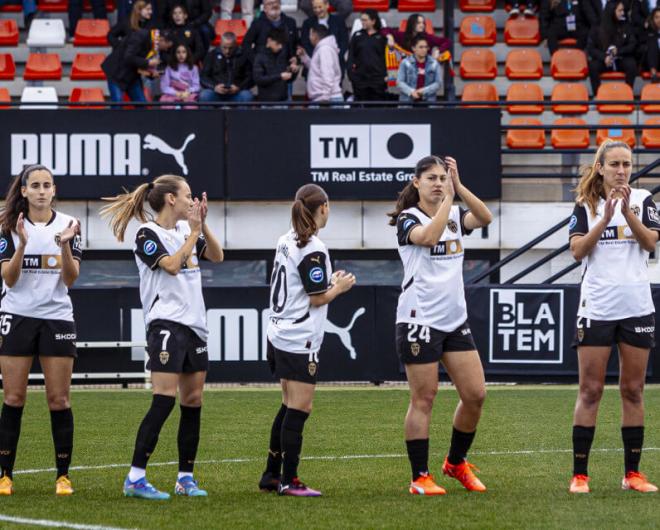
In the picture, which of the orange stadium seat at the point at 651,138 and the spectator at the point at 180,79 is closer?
the spectator at the point at 180,79

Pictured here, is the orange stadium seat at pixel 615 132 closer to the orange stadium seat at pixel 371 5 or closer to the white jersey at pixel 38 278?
the orange stadium seat at pixel 371 5

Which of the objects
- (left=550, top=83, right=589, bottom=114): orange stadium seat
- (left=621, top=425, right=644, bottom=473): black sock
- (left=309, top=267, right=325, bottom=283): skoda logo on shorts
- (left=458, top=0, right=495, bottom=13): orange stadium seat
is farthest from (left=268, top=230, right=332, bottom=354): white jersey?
(left=458, top=0, right=495, bottom=13): orange stadium seat

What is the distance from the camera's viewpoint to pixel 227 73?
63.5 ft

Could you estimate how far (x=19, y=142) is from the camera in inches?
719

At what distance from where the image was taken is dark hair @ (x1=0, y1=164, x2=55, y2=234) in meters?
7.87

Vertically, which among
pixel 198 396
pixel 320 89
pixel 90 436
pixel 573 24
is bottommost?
pixel 90 436

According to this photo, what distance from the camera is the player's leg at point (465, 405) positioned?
766 cm

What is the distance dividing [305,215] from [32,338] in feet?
6.04

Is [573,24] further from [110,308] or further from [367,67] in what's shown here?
[110,308]

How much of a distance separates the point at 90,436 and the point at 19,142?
8188 mm

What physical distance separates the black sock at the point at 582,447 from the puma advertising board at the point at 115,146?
11287mm

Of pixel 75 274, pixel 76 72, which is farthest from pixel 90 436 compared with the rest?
pixel 76 72

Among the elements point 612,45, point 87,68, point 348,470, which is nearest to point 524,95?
point 612,45

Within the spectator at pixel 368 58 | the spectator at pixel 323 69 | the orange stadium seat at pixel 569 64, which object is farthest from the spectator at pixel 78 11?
the orange stadium seat at pixel 569 64
